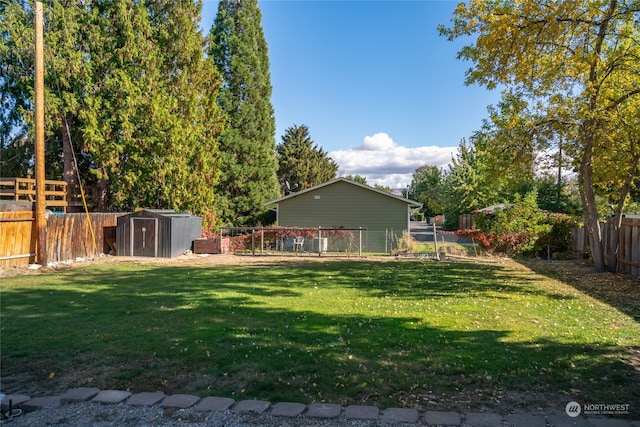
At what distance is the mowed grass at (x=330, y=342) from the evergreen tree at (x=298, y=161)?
116ft

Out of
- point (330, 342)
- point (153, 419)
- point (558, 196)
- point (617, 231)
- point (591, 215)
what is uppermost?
point (558, 196)

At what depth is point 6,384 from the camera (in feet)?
13.0

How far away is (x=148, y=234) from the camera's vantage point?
58.7 ft

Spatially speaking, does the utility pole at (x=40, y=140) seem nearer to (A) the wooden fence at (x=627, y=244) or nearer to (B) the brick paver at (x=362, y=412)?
(B) the brick paver at (x=362, y=412)

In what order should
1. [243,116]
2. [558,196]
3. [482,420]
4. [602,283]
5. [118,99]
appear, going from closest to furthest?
[482,420], [602,283], [118,99], [558,196], [243,116]

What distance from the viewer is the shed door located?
58.5 ft

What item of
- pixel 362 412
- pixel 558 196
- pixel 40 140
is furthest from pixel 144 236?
pixel 558 196

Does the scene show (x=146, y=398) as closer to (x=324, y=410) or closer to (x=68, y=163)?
(x=324, y=410)

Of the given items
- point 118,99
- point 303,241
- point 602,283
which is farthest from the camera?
point 303,241

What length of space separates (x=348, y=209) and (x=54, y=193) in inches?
577

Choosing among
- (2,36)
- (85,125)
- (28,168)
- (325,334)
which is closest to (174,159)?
(85,125)

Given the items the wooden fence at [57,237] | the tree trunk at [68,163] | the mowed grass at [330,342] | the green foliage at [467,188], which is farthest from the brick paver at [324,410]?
the green foliage at [467,188]

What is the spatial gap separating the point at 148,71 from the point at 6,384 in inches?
837

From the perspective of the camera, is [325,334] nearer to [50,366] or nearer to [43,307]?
[50,366]
